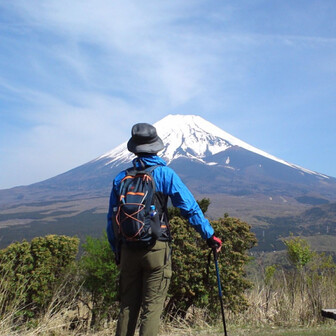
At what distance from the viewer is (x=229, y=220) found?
6.13m

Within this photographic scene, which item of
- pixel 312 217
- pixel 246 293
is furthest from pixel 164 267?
pixel 312 217

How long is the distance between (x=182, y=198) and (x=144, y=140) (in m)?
0.67

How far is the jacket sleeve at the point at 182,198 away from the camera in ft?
11.2

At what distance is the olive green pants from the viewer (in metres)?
3.34

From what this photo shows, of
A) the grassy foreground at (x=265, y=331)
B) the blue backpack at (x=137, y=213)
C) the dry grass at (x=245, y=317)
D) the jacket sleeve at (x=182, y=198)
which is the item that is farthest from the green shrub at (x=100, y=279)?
the jacket sleeve at (x=182, y=198)

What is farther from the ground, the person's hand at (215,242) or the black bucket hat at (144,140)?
the black bucket hat at (144,140)

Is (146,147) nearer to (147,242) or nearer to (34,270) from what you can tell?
(147,242)

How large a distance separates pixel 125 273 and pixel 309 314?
3.23m

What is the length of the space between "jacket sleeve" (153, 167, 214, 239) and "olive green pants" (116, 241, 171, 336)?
0.31m

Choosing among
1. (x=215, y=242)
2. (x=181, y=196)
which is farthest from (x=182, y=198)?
(x=215, y=242)

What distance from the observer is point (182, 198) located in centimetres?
339

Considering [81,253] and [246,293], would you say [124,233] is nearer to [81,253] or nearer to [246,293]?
[81,253]

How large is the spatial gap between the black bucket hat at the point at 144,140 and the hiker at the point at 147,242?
132 millimetres

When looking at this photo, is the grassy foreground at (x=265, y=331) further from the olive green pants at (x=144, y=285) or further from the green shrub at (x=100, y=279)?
the olive green pants at (x=144, y=285)
